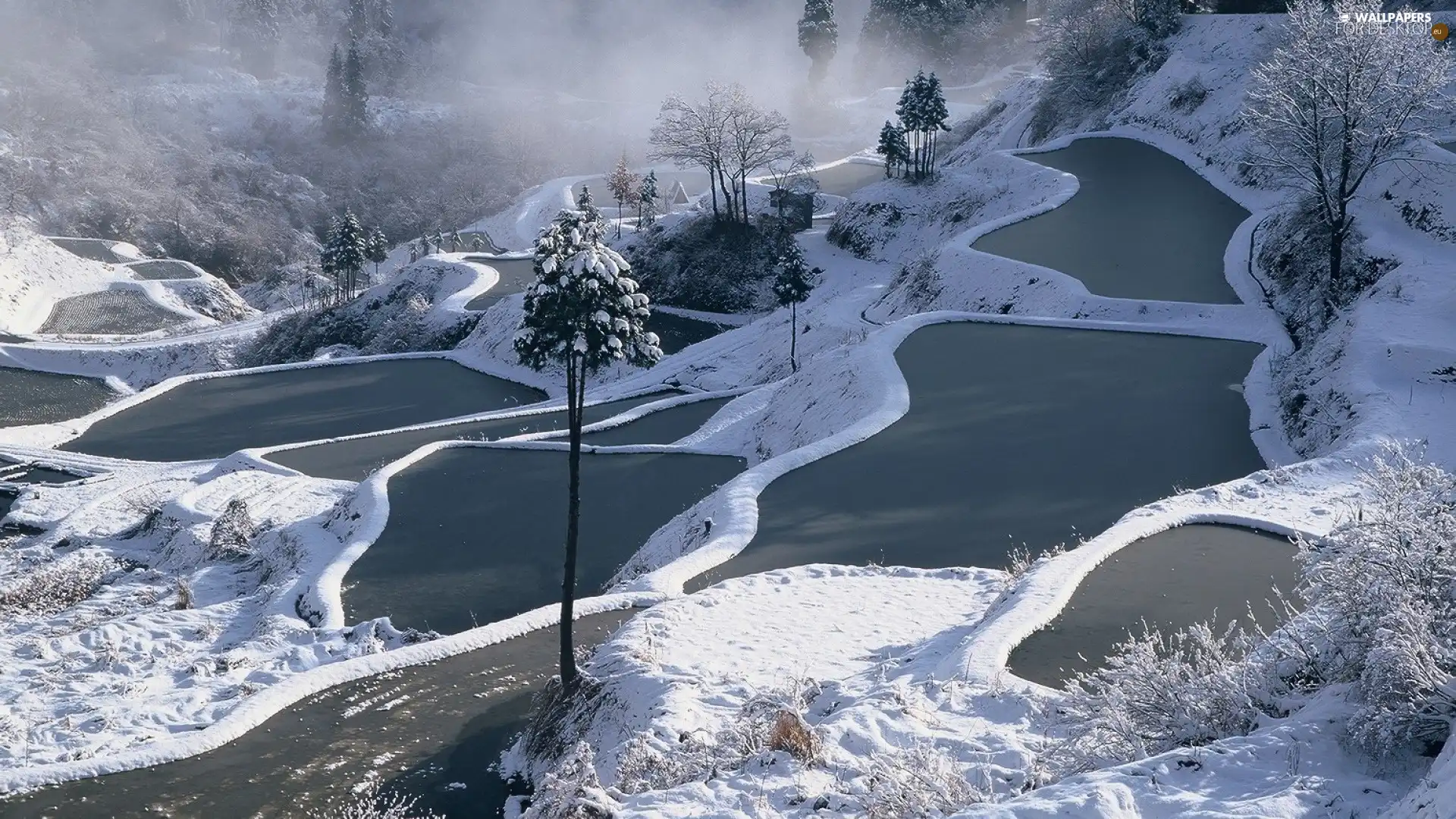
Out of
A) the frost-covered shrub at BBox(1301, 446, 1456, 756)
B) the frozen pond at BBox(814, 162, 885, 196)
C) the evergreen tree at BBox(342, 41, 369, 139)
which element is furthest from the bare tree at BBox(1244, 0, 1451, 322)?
the evergreen tree at BBox(342, 41, 369, 139)

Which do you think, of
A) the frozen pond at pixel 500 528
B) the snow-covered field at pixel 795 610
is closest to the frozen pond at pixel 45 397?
the snow-covered field at pixel 795 610

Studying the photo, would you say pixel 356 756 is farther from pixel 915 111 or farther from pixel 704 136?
pixel 915 111

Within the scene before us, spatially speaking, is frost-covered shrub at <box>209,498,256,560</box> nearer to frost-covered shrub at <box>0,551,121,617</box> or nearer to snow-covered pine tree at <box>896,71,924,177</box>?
frost-covered shrub at <box>0,551,121,617</box>

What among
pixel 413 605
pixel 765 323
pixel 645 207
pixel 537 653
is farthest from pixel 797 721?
pixel 645 207

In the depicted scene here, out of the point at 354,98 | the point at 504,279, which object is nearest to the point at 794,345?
the point at 504,279

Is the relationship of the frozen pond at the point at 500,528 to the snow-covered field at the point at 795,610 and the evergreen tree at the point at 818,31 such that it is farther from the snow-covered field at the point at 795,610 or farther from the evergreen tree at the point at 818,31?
the evergreen tree at the point at 818,31

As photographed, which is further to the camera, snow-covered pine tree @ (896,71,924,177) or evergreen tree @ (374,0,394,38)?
evergreen tree @ (374,0,394,38)
